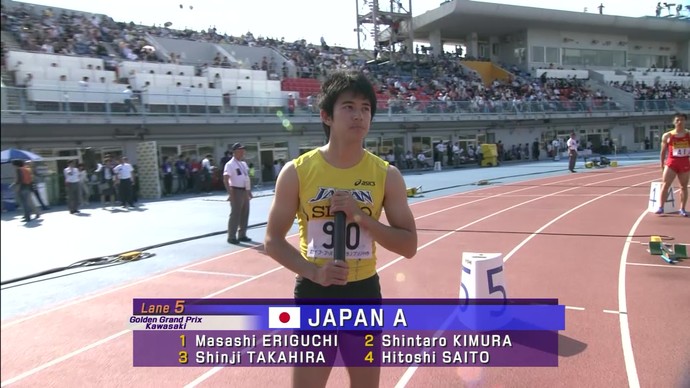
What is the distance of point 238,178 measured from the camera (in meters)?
8.59

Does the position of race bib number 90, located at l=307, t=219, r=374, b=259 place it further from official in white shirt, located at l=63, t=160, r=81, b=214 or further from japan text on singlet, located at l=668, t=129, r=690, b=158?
official in white shirt, located at l=63, t=160, r=81, b=214

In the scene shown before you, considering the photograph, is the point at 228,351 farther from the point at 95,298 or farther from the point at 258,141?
the point at 258,141

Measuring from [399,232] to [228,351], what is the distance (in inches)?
94.1

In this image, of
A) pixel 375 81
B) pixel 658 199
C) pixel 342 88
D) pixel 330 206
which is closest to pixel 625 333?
pixel 330 206

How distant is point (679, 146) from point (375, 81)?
23.4 metres

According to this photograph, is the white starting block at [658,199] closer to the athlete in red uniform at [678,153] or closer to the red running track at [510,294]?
the red running track at [510,294]

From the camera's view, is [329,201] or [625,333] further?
[625,333]

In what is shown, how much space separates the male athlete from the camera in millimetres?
2068

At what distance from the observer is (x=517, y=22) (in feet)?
147

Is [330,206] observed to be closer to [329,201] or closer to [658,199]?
[329,201]

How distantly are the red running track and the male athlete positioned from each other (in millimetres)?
1107

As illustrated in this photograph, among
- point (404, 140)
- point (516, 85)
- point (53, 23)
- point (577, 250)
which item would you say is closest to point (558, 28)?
point (516, 85)

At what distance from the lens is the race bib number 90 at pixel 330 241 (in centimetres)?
212
